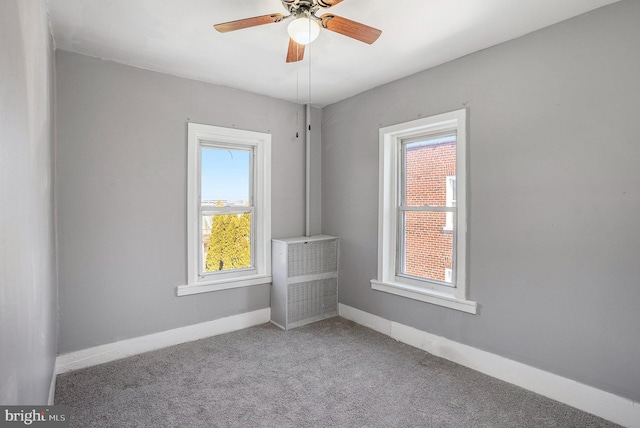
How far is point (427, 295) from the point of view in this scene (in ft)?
9.87

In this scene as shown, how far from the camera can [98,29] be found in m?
2.33

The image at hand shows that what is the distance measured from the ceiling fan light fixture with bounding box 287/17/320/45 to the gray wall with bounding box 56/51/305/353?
5.57 feet

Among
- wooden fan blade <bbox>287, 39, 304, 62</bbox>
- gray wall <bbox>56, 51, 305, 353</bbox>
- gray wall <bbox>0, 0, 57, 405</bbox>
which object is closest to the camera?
gray wall <bbox>0, 0, 57, 405</bbox>

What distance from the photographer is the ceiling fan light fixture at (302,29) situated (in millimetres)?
1863

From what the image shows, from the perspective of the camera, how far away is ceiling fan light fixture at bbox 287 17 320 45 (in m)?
1.86

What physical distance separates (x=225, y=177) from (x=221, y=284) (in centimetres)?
113

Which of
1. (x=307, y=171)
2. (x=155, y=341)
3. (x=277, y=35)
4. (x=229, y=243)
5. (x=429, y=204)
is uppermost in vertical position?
(x=277, y=35)

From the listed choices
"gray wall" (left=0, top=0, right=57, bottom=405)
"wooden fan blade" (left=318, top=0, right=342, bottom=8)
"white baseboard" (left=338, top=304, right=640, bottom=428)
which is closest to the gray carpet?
"white baseboard" (left=338, top=304, right=640, bottom=428)

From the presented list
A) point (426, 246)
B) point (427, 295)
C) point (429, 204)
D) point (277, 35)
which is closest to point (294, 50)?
point (277, 35)

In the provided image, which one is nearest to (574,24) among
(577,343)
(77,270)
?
(577,343)

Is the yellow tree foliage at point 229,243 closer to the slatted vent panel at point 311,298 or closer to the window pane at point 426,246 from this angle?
the slatted vent panel at point 311,298

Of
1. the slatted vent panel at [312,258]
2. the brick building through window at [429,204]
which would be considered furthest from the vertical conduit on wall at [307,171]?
the brick building through window at [429,204]

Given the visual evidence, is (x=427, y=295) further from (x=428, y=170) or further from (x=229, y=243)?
(x=229, y=243)

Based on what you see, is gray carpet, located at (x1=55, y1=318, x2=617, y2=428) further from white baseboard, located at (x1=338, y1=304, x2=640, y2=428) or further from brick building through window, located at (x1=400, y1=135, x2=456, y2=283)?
brick building through window, located at (x1=400, y1=135, x2=456, y2=283)
